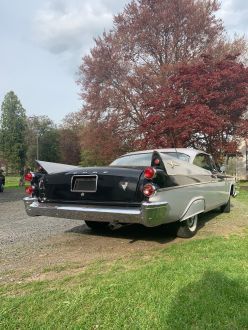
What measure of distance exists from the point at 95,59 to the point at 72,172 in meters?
26.6

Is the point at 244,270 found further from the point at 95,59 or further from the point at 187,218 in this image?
the point at 95,59

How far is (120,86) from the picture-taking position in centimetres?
2986

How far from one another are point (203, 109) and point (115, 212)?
15.1 metres

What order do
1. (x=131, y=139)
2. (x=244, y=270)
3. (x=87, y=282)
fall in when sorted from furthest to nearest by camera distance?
(x=131, y=139) → (x=244, y=270) → (x=87, y=282)

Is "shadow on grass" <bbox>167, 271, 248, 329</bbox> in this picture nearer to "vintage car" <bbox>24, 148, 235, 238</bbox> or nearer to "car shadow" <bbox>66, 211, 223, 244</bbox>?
"vintage car" <bbox>24, 148, 235, 238</bbox>

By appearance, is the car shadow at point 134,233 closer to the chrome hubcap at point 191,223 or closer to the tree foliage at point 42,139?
the chrome hubcap at point 191,223

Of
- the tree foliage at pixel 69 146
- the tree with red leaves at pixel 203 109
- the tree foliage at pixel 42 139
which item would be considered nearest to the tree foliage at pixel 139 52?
the tree with red leaves at pixel 203 109

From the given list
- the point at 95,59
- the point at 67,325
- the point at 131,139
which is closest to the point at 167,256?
the point at 67,325

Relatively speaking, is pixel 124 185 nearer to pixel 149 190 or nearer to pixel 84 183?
pixel 149 190

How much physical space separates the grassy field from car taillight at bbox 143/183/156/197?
2.82 ft

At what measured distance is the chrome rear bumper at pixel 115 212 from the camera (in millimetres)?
4793

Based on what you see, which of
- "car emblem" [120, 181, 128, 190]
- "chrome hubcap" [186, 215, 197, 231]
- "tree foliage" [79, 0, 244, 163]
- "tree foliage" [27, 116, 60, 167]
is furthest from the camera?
"tree foliage" [27, 116, 60, 167]

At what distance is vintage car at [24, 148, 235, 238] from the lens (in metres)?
4.92

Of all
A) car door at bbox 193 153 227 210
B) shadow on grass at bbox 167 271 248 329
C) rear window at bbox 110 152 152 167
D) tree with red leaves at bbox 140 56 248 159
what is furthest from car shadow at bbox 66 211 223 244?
tree with red leaves at bbox 140 56 248 159
